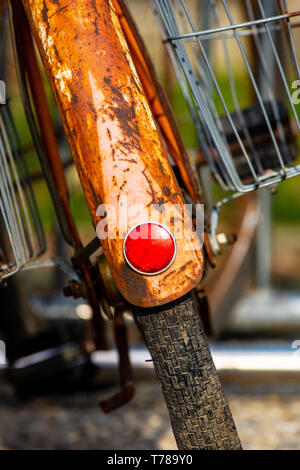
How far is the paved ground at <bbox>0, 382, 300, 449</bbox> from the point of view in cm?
161

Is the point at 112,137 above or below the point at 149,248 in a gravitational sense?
above

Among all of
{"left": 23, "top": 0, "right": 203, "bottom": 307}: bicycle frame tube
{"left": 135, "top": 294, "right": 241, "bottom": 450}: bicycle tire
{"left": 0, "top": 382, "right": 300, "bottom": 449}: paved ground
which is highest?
{"left": 23, "top": 0, "right": 203, "bottom": 307}: bicycle frame tube

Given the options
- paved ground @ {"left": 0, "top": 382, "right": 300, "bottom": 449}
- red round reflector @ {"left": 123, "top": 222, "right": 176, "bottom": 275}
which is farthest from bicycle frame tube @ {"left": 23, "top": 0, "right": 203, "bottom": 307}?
paved ground @ {"left": 0, "top": 382, "right": 300, "bottom": 449}

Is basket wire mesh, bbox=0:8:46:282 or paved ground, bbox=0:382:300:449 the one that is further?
paved ground, bbox=0:382:300:449

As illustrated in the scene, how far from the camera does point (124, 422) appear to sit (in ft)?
5.77

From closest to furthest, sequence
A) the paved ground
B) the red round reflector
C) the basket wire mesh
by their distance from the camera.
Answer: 1. the red round reflector
2. the basket wire mesh
3. the paved ground

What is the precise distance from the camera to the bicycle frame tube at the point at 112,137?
84cm

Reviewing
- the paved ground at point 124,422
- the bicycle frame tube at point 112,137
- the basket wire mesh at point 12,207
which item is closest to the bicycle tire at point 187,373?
the bicycle frame tube at point 112,137

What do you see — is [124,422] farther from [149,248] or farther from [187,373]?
[149,248]

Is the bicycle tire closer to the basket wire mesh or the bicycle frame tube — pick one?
the bicycle frame tube

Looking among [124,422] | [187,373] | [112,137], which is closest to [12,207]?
[112,137]

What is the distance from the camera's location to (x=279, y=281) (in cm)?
292

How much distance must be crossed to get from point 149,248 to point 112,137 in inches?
7.3

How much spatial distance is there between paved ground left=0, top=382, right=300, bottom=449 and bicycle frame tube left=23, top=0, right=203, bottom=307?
898 mm
